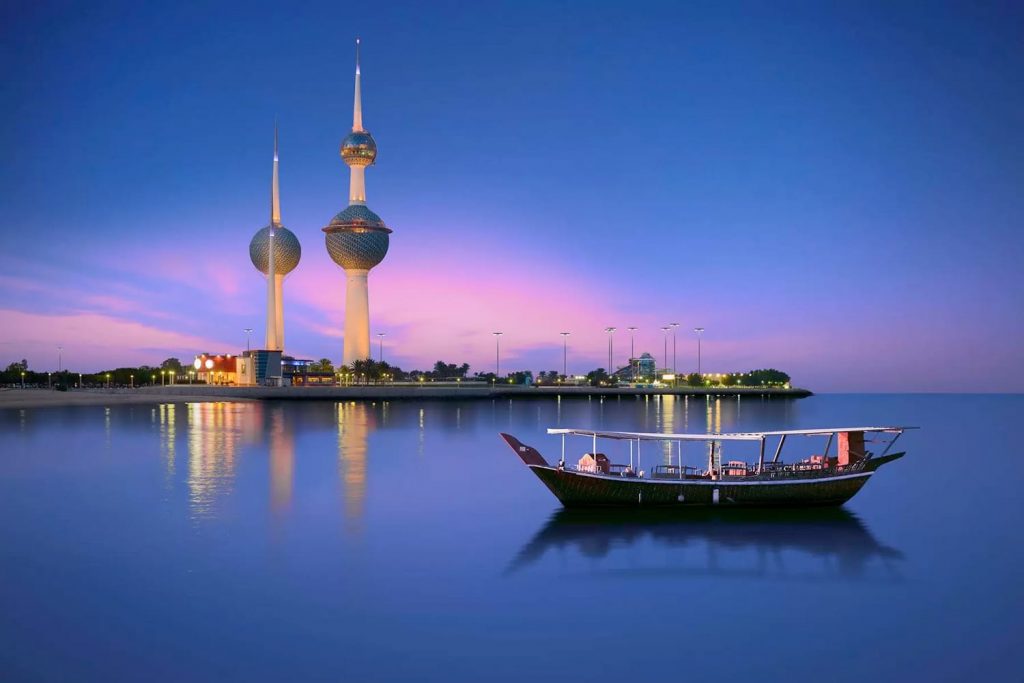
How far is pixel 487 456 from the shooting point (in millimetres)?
55656

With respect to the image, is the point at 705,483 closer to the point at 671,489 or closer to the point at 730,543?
the point at 671,489

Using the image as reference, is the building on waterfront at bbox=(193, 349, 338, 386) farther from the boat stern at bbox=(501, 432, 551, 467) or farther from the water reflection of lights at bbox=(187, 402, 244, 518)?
the boat stern at bbox=(501, 432, 551, 467)

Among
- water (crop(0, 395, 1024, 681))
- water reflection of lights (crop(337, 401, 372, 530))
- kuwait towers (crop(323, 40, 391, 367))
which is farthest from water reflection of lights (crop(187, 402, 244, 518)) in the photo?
kuwait towers (crop(323, 40, 391, 367))

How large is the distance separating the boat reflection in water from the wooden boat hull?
0.66m

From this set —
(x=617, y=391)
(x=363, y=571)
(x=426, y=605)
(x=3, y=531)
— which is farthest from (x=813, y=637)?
(x=617, y=391)

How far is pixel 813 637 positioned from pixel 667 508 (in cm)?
1389

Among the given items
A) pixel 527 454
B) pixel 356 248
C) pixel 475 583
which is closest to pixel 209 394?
pixel 356 248

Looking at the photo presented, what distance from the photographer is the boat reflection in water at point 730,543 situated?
24125 mm

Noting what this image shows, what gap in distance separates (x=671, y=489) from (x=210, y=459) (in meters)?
32.9

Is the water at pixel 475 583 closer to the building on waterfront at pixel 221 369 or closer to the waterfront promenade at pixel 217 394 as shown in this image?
the waterfront promenade at pixel 217 394

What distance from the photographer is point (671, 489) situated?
98.4ft

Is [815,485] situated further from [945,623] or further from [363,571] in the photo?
[363,571]

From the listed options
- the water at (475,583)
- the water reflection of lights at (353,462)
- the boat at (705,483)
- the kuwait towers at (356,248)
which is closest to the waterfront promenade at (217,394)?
the kuwait towers at (356,248)

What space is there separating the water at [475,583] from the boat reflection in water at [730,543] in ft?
0.42
